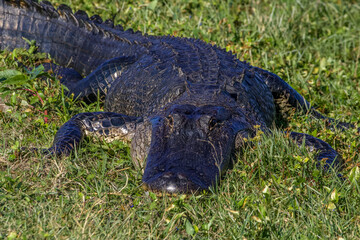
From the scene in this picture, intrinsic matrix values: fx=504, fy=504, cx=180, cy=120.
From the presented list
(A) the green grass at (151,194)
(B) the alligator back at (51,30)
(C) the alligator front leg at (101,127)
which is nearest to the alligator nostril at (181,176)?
(A) the green grass at (151,194)

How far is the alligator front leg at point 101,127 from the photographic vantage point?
4.13 meters

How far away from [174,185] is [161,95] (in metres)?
1.62

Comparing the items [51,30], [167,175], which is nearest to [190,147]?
[167,175]

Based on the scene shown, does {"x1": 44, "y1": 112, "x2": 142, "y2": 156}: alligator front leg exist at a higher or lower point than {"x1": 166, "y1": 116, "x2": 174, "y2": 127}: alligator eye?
lower

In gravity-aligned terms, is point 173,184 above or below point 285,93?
above

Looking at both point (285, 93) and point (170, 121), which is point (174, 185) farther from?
point (285, 93)

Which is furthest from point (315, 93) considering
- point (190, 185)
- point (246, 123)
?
point (190, 185)

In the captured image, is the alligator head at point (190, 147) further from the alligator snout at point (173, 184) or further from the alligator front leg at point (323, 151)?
the alligator front leg at point (323, 151)

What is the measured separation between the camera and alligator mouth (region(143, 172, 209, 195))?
2918mm

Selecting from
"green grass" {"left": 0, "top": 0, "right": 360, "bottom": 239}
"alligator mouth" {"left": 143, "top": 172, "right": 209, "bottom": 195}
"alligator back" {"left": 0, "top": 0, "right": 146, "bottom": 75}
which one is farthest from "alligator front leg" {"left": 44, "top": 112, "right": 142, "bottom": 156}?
"alligator back" {"left": 0, "top": 0, "right": 146, "bottom": 75}

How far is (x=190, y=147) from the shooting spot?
3373 mm

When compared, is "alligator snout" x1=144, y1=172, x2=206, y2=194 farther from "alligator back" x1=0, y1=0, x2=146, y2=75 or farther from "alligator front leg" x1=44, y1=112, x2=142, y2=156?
"alligator back" x1=0, y1=0, x2=146, y2=75

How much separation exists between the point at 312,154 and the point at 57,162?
5.97ft

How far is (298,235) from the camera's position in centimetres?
276
